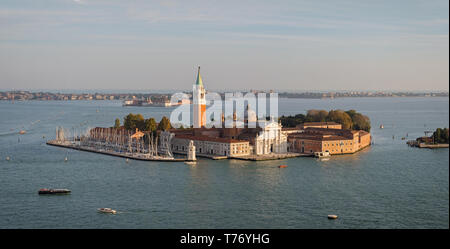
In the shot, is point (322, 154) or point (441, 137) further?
point (441, 137)

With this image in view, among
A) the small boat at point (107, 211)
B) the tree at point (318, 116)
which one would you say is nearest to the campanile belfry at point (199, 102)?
the tree at point (318, 116)

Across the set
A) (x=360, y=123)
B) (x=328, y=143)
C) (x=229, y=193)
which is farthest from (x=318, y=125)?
(x=229, y=193)

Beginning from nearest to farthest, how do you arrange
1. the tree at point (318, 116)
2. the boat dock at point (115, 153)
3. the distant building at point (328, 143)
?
the boat dock at point (115, 153)
the distant building at point (328, 143)
the tree at point (318, 116)

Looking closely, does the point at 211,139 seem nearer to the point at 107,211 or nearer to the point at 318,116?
the point at 107,211

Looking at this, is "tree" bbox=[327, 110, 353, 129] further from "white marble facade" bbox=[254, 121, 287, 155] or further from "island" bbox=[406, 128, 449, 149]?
A: "white marble facade" bbox=[254, 121, 287, 155]

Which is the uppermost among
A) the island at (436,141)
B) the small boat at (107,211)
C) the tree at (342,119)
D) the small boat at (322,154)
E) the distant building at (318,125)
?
the tree at (342,119)

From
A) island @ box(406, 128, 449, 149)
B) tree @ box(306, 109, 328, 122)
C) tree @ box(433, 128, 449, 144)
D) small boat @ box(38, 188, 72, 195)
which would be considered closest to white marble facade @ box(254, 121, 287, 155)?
island @ box(406, 128, 449, 149)

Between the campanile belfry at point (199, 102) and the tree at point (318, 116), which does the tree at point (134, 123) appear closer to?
the campanile belfry at point (199, 102)

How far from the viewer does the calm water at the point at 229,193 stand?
877cm

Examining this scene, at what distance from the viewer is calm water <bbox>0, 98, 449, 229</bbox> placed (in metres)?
8.77

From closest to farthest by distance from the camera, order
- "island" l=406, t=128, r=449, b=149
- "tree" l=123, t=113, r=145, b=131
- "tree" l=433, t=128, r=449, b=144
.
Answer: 1. "island" l=406, t=128, r=449, b=149
2. "tree" l=433, t=128, r=449, b=144
3. "tree" l=123, t=113, r=145, b=131

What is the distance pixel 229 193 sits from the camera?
36.4 ft

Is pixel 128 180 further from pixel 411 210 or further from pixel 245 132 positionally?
pixel 245 132

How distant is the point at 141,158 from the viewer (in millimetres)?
17188
